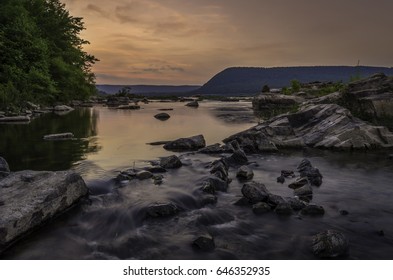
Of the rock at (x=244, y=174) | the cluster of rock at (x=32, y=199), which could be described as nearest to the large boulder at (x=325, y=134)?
the rock at (x=244, y=174)

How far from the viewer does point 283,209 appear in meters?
8.90

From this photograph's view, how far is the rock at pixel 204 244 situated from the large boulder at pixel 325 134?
1167 cm

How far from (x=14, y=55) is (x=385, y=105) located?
89.5 ft

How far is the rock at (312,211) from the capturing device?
8961 mm

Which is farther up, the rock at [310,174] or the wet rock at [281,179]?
the rock at [310,174]

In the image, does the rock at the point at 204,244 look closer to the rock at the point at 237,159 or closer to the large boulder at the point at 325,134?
the rock at the point at 237,159

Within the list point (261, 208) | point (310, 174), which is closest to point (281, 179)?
point (310, 174)

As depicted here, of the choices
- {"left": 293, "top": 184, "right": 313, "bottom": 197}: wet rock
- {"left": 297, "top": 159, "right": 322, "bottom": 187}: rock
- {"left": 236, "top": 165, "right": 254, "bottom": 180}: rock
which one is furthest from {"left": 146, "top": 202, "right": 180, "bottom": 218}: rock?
Answer: {"left": 297, "top": 159, "right": 322, "bottom": 187}: rock

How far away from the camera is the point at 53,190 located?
843cm

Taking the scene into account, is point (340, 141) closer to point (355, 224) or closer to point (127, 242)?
point (355, 224)

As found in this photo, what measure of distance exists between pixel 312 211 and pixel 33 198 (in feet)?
22.7

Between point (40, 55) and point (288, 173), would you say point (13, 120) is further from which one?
point (288, 173)

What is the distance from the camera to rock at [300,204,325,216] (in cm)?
896

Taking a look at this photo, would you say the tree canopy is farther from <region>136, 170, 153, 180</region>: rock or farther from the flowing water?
<region>136, 170, 153, 180</region>: rock
